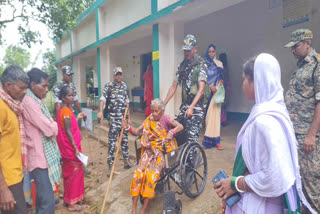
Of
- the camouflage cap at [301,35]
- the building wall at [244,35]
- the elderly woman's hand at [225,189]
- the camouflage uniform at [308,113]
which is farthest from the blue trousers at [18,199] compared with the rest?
the building wall at [244,35]

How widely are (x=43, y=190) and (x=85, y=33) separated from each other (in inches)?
337

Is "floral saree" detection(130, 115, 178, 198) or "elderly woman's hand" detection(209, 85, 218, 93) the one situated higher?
"elderly woman's hand" detection(209, 85, 218, 93)

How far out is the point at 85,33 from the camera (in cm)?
948

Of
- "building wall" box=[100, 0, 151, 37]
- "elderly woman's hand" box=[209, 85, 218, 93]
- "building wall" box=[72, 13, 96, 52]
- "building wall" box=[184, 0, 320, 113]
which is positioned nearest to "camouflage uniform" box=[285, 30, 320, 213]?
"elderly woman's hand" box=[209, 85, 218, 93]

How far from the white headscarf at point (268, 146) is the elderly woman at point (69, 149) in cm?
241

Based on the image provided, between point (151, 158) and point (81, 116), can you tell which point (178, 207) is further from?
point (81, 116)

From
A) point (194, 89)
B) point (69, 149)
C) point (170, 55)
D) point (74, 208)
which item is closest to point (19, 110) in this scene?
point (69, 149)

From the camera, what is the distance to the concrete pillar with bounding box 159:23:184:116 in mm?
4672

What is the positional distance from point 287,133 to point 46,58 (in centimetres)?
2453

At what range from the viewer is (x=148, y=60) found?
9.15m

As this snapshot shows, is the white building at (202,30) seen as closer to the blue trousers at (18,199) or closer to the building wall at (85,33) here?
the building wall at (85,33)

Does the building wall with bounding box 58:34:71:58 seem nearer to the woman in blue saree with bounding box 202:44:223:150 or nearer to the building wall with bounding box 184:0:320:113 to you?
the building wall with bounding box 184:0:320:113

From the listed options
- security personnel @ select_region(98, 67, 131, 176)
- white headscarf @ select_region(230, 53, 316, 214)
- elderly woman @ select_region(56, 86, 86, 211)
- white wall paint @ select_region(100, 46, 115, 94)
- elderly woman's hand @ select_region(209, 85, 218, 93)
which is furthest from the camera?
white wall paint @ select_region(100, 46, 115, 94)

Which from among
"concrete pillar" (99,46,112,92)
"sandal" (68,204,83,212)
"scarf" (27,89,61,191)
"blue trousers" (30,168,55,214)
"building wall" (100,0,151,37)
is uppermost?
"building wall" (100,0,151,37)
